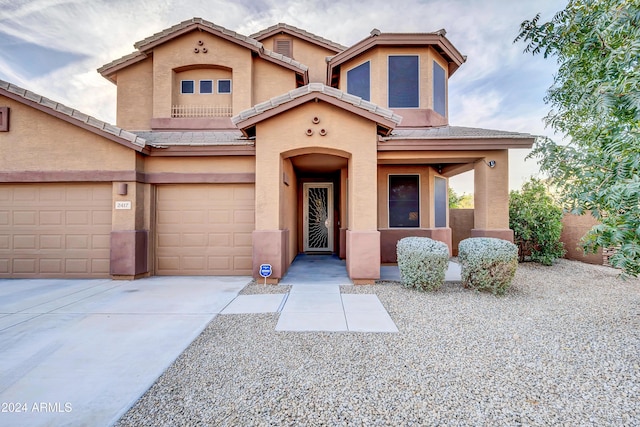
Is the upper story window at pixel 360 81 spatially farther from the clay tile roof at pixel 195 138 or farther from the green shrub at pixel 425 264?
the green shrub at pixel 425 264

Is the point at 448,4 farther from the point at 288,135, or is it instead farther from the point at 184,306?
the point at 184,306

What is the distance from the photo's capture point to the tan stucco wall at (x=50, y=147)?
7379 mm

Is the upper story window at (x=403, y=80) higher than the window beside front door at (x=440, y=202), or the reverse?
the upper story window at (x=403, y=80)

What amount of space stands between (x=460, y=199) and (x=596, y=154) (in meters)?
19.9

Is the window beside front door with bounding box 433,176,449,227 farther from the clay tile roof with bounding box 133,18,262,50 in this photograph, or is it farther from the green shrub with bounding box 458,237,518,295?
the clay tile roof with bounding box 133,18,262,50

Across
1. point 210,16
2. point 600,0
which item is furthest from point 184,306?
point 210,16

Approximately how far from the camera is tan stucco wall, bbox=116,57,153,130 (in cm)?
1032

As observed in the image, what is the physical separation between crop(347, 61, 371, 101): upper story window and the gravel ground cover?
323 inches

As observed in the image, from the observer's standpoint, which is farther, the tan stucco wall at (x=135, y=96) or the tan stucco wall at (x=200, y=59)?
the tan stucco wall at (x=135, y=96)

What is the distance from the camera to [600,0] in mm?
4668

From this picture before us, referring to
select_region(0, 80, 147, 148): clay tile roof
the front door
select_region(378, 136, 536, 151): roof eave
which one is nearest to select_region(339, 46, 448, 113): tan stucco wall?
select_region(378, 136, 536, 151): roof eave

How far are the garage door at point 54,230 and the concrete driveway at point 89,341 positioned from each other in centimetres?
73

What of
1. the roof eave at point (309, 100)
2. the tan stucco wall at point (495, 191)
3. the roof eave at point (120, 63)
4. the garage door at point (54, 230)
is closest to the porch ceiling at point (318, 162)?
the roof eave at point (309, 100)

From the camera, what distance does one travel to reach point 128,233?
7.35 meters
